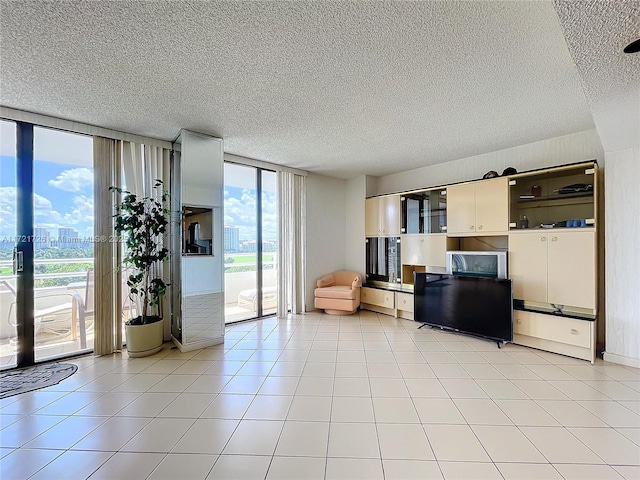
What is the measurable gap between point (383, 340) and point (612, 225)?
2.90m

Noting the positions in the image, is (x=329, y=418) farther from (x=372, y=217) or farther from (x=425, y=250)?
(x=372, y=217)

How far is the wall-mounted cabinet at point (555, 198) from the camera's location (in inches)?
128

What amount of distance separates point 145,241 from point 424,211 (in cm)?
413

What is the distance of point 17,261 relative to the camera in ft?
9.83

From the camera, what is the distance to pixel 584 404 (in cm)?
231

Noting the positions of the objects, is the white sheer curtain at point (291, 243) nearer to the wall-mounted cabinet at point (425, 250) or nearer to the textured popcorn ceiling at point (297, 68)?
the textured popcorn ceiling at point (297, 68)

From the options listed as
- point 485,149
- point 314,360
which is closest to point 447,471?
point 314,360

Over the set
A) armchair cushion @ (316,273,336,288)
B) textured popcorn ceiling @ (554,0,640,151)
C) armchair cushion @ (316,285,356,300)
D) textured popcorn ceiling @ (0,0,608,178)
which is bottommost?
armchair cushion @ (316,285,356,300)

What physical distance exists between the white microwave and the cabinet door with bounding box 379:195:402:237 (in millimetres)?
1118

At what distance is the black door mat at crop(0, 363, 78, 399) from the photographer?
258 cm

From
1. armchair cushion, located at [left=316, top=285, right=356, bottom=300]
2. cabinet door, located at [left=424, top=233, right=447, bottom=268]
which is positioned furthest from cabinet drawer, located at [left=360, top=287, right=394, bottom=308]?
cabinet door, located at [left=424, top=233, right=447, bottom=268]

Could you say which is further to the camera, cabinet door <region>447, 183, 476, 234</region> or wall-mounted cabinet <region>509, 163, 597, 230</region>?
cabinet door <region>447, 183, 476, 234</region>

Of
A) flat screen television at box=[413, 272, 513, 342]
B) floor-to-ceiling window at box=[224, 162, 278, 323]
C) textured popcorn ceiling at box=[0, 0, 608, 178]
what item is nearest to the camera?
textured popcorn ceiling at box=[0, 0, 608, 178]

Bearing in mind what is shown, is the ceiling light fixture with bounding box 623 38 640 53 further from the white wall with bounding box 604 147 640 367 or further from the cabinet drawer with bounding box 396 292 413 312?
the cabinet drawer with bounding box 396 292 413 312
